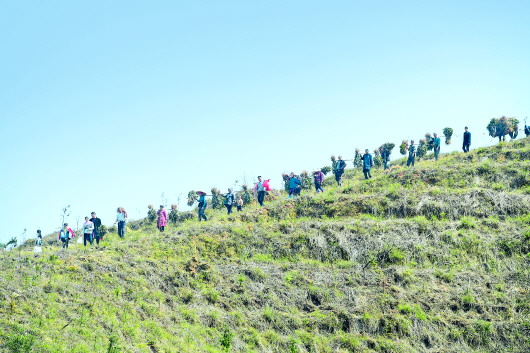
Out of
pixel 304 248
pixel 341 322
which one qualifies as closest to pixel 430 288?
pixel 341 322

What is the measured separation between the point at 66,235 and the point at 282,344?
45.2 ft

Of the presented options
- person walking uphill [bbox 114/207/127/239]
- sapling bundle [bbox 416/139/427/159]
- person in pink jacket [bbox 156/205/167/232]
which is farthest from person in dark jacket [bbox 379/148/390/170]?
person walking uphill [bbox 114/207/127/239]

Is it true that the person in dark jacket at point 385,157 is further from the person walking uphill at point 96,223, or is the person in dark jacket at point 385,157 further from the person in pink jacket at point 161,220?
the person walking uphill at point 96,223

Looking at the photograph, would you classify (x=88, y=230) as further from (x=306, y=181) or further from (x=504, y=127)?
(x=504, y=127)

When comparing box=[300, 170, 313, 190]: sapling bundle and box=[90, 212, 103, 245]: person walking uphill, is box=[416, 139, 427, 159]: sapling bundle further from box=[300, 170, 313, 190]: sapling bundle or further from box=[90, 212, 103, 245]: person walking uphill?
box=[90, 212, 103, 245]: person walking uphill

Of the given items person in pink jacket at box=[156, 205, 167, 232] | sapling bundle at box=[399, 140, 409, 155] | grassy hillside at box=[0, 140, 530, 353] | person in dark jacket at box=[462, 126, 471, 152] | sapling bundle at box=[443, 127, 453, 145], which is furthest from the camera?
sapling bundle at box=[399, 140, 409, 155]

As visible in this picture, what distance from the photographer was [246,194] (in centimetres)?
3084

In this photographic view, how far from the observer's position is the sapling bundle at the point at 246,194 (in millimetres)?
30516

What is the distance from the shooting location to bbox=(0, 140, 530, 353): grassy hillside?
1298cm

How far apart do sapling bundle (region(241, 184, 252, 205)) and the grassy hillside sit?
25.0 ft

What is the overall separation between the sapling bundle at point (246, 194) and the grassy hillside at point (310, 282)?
25.0ft

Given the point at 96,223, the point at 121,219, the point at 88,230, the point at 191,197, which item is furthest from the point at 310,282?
the point at 191,197

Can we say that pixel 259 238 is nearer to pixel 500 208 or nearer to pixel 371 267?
pixel 371 267

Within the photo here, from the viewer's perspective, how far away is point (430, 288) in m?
16.3
